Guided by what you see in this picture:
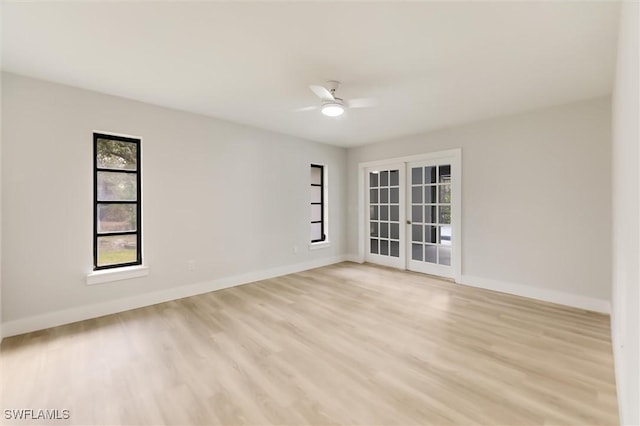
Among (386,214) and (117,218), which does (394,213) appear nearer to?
(386,214)

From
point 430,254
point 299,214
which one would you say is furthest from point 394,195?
point 299,214

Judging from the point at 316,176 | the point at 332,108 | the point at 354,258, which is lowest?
the point at 354,258

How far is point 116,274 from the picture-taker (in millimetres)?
3297

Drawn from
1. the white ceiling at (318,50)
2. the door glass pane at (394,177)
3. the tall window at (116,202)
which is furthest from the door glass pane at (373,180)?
the tall window at (116,202)

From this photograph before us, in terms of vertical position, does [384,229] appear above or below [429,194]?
below

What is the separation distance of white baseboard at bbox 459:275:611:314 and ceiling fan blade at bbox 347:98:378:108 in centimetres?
301

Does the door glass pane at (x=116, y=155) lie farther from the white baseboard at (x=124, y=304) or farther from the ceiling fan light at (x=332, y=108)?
the ceiling fan light at (x=332, y=108)

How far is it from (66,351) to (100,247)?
4.09 feet

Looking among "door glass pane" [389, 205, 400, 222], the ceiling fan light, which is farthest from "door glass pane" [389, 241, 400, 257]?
the ceiling fan light

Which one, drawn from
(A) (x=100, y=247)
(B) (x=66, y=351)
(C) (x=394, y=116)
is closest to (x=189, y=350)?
(B) (x=66, y=351)

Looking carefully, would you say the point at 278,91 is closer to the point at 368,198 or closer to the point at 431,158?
the point at 431,158

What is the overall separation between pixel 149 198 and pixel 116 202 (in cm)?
35

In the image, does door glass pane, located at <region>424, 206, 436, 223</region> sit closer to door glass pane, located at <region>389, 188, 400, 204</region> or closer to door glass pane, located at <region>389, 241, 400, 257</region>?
door glass pane, located at <region>389, 188, 400, 204</region>

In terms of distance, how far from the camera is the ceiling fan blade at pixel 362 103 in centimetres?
334
